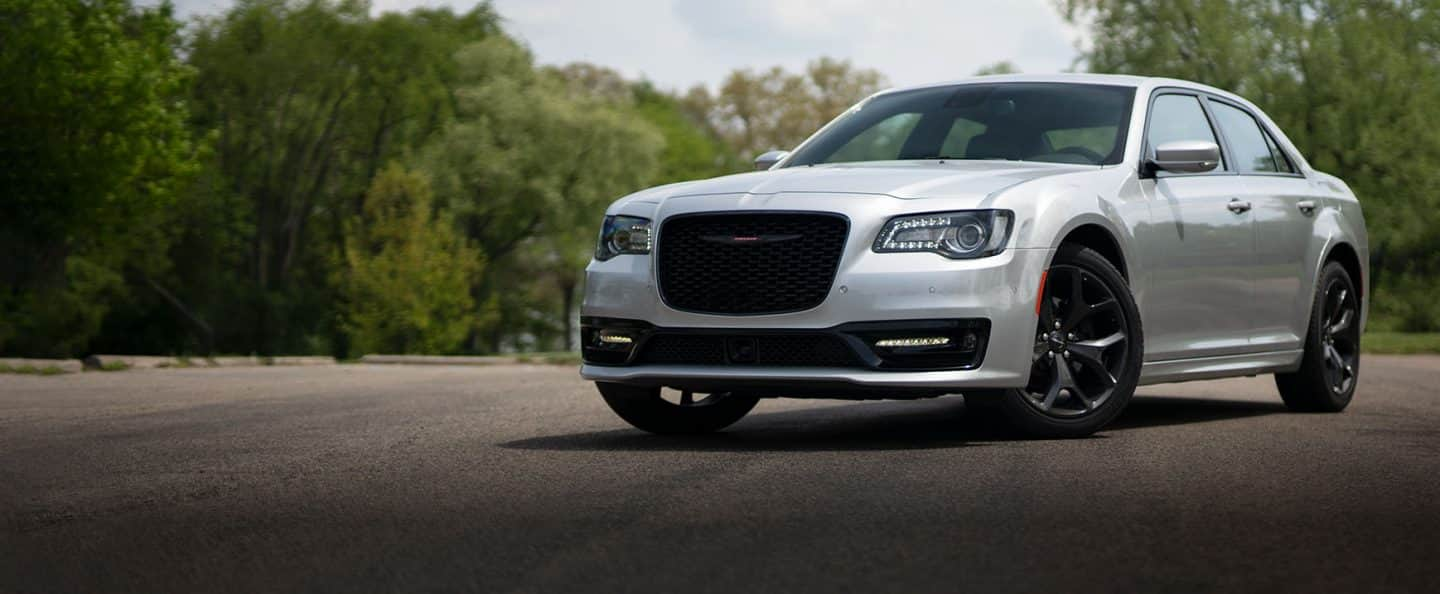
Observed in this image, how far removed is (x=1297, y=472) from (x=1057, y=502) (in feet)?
4.89

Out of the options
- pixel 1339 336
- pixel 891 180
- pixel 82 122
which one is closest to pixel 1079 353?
pixel 891 180

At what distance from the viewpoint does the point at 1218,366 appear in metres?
9.47

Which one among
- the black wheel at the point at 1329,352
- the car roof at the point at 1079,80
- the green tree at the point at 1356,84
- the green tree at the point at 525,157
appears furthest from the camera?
the green tree at the point at 525,157

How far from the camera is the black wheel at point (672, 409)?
8797mm

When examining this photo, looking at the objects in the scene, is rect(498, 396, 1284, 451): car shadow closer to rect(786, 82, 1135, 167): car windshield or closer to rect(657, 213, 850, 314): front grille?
rect(657, 213, 850, 314): front grille

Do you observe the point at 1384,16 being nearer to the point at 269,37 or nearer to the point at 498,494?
the point at 269,37

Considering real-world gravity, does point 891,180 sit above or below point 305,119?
below

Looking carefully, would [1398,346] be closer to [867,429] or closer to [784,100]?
[867,429]

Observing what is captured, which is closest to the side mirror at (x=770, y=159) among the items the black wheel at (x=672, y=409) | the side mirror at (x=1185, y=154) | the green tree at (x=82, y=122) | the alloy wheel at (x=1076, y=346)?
the black wheel at (x=672, y=409)

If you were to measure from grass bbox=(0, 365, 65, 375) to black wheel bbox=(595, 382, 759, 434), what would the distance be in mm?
11736

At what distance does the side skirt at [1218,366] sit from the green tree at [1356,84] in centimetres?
3524

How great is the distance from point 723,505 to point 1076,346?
281cm

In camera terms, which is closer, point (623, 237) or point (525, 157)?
point (623, 237)

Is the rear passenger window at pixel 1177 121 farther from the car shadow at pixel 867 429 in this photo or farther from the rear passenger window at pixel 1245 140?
the car shadow at pixel 867 429
